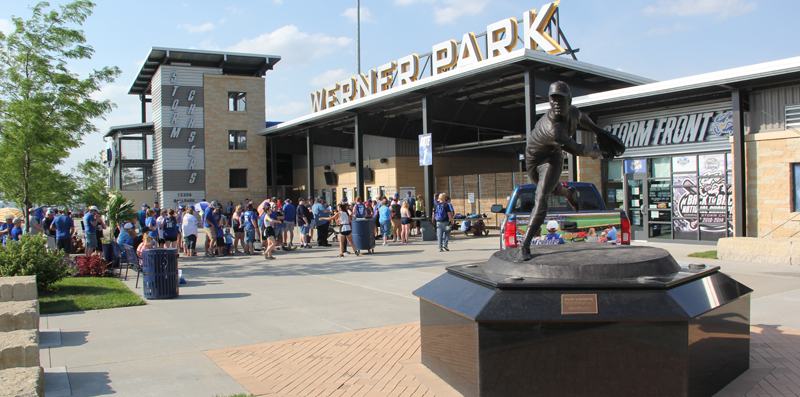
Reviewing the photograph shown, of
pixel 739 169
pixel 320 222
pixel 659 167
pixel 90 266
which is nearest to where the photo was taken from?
pixel 90 266

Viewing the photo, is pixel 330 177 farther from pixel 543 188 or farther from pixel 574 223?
pixel 543 188

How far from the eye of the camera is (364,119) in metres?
27.4

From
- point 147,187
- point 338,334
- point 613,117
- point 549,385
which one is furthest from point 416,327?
point 147,187

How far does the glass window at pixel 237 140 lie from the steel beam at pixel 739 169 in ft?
98.5

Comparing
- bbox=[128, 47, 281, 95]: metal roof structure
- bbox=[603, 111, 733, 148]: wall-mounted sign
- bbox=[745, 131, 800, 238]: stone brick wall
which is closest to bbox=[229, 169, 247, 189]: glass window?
bbox=[128, 47, 281, 95]: metal roof structure

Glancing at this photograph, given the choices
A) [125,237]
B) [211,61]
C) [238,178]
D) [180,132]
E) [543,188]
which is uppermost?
[211,61]

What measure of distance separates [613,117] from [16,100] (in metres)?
17.7

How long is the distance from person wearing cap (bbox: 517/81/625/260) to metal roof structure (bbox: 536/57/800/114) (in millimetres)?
10575

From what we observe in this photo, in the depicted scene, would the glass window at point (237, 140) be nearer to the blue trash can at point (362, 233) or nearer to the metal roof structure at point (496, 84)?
the metal roof structure at point (496, 84)

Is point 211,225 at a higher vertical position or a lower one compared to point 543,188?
lower

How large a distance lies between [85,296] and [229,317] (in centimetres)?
333

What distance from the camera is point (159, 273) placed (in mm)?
9141

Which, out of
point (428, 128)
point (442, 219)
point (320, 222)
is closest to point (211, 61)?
point (428, 128)

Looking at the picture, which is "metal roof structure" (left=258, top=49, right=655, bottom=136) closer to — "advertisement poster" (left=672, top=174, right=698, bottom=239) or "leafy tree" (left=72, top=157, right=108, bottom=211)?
"advertisement poster" (left=672, top=174, right=698, bottom=239)
